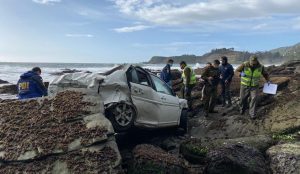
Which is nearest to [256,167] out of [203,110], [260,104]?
[260,104]

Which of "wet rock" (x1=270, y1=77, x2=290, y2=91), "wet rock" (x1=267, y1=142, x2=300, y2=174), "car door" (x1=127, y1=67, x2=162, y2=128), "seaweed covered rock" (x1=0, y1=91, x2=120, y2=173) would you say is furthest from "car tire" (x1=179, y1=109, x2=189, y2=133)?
"wet rock" (x1=270, y1=77, x2=290, y2=91)

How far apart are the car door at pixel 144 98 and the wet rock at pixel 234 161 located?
2.17 meters

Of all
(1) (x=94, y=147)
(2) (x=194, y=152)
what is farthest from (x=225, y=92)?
(1) (x=94, y=147)

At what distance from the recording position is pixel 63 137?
25.3 feet

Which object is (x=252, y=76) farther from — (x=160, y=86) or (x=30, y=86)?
(x=30, y=86)

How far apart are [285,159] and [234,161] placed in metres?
1.27

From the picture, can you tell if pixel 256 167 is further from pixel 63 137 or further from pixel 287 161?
pixel 63 137

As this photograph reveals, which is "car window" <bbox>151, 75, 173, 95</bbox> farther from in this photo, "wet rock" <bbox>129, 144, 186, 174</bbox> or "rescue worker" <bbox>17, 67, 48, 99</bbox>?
"wet rock" <bbox>129, 144, 186, 174</bbox>

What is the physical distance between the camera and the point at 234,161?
8125 mm

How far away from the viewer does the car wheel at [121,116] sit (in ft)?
30.7

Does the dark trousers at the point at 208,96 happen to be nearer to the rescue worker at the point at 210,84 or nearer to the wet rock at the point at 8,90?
the rescue worker at the point at 210,84

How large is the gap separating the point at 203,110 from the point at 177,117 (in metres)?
3.66

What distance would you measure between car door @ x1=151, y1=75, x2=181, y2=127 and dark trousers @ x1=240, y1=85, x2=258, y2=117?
2.56 meters

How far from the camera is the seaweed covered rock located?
7.21m
